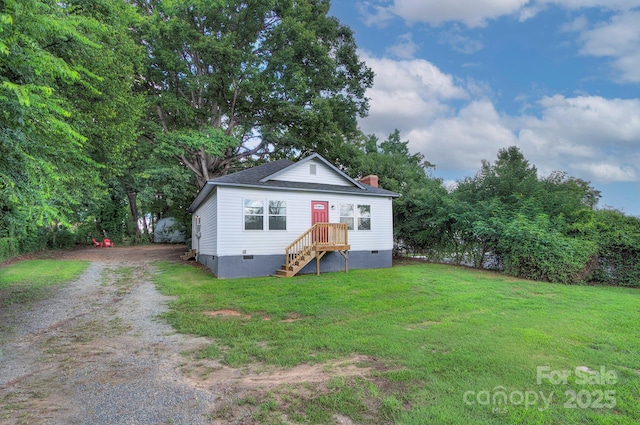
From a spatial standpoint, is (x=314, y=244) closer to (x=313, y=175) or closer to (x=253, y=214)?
(x=253, y=214)

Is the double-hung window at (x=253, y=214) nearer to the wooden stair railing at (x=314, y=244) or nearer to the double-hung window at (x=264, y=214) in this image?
the double-hung window at (x=264, y=214)

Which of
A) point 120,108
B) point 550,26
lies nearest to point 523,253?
point 550,26

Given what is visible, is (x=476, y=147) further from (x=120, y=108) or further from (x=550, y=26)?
(x=120, y=108)

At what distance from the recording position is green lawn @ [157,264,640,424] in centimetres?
282

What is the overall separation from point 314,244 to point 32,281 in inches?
349

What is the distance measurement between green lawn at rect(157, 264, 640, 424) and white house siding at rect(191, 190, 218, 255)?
3426 millimetres

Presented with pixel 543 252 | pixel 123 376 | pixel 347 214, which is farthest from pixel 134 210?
pixel 543 252

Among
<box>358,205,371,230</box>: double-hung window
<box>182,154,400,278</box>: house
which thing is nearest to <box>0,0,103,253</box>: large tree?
<box>182,154,400,278</box>: house

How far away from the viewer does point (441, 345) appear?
14.4 ft

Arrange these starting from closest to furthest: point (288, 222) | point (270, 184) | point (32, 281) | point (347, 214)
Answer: point (32, 281)
point (270, 184)
point (288, 222)
point (347, 214)

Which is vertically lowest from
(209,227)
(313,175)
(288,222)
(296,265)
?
(296,265)

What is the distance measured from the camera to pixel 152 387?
3262mm

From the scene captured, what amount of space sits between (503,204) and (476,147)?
13216 millimetres

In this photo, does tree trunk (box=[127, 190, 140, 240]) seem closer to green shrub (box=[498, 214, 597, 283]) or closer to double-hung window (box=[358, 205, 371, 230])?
double-hung window (box=[358, 205, 371, 230])
